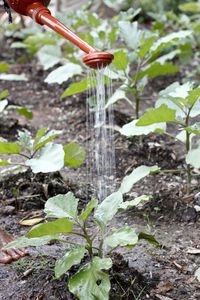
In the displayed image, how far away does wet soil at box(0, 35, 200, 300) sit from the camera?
190 cm

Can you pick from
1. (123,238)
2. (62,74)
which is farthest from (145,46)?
(123,238)

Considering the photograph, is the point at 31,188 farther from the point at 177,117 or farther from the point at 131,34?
the point at 131,34

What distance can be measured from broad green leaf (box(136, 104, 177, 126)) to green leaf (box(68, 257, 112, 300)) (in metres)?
0.66

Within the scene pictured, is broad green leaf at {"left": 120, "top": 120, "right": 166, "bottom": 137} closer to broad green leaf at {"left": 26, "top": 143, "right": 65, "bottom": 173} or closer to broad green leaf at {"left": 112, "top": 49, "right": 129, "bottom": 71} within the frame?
broad green leaf at {"left": 26, "top": 143, "right": 65, "bottom": 173}

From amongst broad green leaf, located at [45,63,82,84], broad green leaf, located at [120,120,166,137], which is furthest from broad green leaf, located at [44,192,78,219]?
broad green leaf, located at [45,63,82,84]

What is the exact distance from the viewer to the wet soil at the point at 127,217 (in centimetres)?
190

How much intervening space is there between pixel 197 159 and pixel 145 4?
4.26 meters

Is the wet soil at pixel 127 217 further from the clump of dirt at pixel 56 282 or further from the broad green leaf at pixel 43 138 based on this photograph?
the broad green leaf at pixel 43 138

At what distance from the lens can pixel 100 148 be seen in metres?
3.18

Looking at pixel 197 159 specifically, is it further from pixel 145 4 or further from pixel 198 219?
pixel 145 4

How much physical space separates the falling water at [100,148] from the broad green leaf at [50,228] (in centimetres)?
84

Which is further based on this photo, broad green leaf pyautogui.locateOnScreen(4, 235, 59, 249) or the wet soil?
the wet soil

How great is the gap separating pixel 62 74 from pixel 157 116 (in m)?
1.14

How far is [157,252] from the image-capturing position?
2160 millimetres
